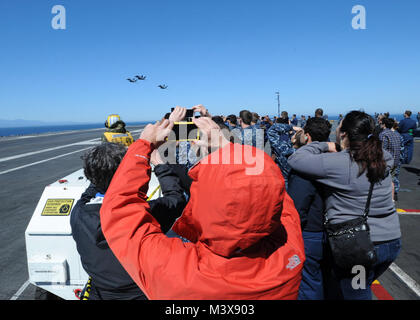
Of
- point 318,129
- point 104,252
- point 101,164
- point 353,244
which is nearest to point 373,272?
point 353,244

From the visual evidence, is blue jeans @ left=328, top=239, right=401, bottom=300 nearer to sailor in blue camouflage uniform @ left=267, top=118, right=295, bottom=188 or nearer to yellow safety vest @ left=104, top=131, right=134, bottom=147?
sailor in blue camouflage uniform @ left=267, top=118, right=295, bottom=188

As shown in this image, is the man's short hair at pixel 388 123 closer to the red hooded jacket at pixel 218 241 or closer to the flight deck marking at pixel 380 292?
the flight deck marking at pixel 380 292

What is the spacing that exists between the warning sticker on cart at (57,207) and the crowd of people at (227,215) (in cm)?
89

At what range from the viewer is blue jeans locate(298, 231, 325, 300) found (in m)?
2.08

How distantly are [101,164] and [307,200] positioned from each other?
1.55 metres

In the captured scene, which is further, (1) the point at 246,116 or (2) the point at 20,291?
(1) the point at 246,116

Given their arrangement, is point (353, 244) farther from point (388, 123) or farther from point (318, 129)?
point (388, 123)

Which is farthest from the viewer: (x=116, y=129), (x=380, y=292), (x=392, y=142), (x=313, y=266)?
(x=392, y=142)

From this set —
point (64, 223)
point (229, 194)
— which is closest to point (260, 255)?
point (229, 194)

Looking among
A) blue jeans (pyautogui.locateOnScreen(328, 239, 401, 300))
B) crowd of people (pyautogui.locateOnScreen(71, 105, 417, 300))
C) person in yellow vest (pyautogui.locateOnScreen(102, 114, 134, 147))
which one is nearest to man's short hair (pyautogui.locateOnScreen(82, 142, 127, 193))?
crowd of people (pyautogui.locateOnScreen(71, 105, 417, 300))

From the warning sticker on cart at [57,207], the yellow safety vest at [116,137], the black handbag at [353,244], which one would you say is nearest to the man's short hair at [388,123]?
the black handbag at [353,244]

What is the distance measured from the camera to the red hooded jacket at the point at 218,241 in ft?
2.64

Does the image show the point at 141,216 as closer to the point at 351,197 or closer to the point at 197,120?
the point at 197,120

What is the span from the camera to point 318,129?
96.2 inches
